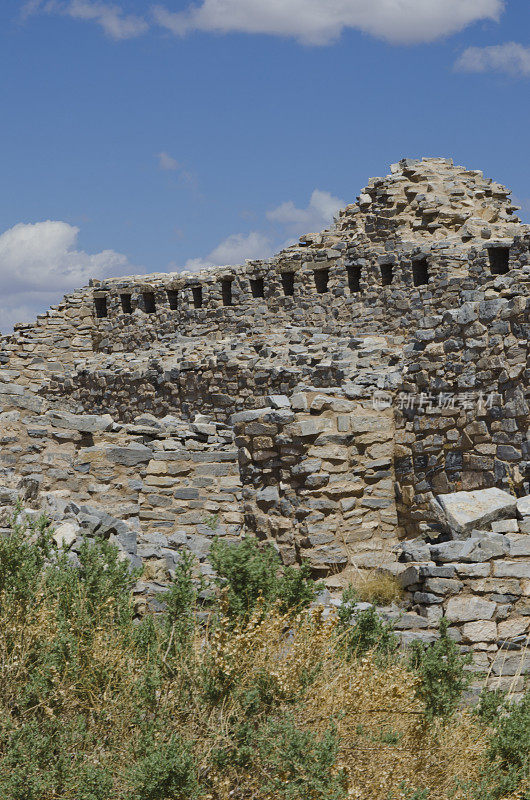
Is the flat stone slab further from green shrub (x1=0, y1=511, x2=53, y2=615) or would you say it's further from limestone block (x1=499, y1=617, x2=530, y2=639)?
green shrub (x1=0, y1=511, x2=53, y2=615)

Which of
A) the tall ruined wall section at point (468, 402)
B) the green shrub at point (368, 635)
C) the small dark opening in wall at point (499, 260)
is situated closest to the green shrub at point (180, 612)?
the green shrub at point (368, 635)

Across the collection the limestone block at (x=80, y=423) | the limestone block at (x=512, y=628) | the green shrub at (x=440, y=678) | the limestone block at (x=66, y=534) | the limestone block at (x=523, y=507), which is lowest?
the limestone block at (x=512, y=628)

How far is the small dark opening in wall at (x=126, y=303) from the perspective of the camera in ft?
86.1

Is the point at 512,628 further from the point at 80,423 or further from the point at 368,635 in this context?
the point at 80,423

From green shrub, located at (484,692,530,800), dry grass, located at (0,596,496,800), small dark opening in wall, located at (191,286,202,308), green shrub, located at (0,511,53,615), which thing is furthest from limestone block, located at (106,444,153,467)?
small dark opening in wall, located at (191,286,202,308)

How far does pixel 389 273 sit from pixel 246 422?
10204 millimetres

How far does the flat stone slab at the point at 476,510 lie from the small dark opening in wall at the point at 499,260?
1083 centimetres

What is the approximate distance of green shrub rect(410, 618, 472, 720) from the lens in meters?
5.62

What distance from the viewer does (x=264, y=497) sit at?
1077 cm

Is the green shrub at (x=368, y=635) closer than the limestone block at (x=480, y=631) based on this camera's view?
Yes

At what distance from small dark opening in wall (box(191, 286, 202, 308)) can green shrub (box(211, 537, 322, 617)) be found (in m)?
18.1

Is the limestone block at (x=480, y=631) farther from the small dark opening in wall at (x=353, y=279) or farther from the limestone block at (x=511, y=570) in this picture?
the small dark opening in wall at (x=353, y=279)

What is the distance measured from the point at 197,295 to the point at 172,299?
3.09 ft

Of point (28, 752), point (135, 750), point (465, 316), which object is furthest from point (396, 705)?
point (465, 316)
